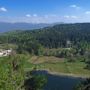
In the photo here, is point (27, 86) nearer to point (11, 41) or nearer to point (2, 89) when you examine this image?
point (2, 89)

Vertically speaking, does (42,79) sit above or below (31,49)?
above

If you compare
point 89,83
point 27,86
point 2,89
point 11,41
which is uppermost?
point 2,89

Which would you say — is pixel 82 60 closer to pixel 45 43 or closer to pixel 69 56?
pixel 69 56

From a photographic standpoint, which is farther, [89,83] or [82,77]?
[82,77]

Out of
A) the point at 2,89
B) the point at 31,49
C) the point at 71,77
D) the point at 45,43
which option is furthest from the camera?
the point at 45,43

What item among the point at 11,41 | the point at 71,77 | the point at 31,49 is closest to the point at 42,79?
the point at 71,77

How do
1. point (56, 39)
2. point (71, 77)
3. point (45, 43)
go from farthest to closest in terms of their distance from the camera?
point (56, 39)
point (45, 43)
point (71, 77)
